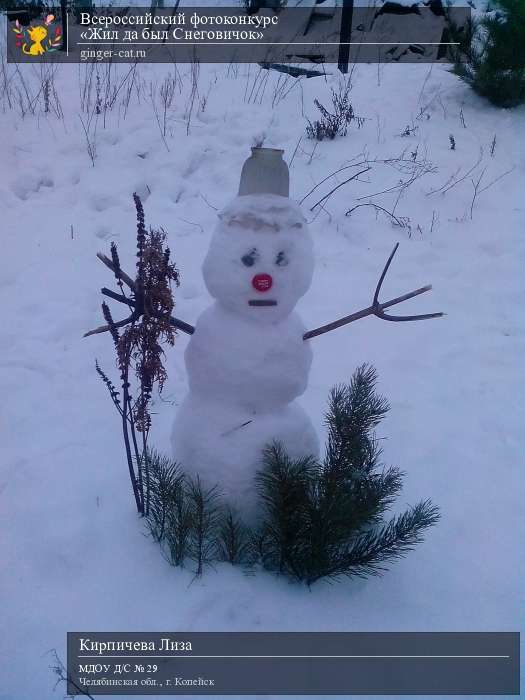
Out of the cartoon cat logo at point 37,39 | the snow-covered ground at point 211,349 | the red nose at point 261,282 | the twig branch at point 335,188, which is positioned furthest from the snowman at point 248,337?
the cartoon cat logo at point 37,39

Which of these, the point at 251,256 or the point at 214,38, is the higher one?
the point at 214,38

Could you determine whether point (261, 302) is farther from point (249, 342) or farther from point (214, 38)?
point (214, 38)

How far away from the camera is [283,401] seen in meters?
1.74

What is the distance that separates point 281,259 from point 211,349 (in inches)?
12.4

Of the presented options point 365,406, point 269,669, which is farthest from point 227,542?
point 365,406

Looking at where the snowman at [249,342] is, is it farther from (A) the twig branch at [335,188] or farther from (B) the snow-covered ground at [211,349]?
(A) the twig branch at [335,188]

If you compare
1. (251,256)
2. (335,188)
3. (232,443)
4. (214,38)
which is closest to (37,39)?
(214,38)

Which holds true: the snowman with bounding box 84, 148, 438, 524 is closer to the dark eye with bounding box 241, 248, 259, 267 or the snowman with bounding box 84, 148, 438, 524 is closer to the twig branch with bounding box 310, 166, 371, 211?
the dark eye with bounding box 241, 248, 259, 267

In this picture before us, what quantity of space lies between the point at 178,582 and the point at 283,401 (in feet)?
1.99

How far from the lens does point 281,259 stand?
161 cm

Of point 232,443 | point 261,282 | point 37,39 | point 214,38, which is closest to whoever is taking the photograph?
point 261,282

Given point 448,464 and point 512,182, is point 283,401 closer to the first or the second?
point 448,464

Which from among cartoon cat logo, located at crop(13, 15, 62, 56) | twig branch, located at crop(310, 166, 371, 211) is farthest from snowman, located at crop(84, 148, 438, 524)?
cartoon cat logo, located at crop(13, 15, 62, 56)

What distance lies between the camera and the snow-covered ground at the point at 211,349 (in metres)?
1.71
